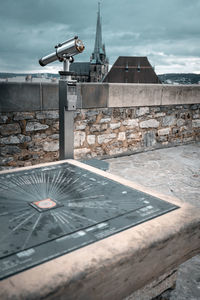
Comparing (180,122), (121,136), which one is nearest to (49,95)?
(121,136)

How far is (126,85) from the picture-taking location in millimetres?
4176

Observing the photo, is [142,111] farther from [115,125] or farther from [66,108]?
[66,108]

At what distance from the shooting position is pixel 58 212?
1.46m

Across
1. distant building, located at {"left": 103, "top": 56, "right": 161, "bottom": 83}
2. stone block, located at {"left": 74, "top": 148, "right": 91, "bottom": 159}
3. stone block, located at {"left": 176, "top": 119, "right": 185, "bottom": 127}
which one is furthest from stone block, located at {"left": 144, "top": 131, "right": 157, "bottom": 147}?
distant building, located at {"left": 103, "top": 56, "right": 161, "bottom": 83}

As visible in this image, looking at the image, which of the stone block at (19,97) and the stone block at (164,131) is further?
the stone block at (164,131)

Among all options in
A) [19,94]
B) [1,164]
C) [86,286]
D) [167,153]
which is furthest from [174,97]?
[86,286]

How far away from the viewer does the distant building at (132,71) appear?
152ft

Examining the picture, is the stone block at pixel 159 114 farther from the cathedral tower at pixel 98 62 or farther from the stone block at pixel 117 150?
the cathedral tower at pixel 98 62

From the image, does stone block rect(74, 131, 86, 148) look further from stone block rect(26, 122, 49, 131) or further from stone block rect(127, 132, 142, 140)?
stone block rect(127, 132, 142, 140)

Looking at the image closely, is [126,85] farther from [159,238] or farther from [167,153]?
[159,238]

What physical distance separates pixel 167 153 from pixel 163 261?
11.8 feet

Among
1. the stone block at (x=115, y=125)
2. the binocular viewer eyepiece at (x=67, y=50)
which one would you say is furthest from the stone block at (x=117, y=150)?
the binocular viewer eyepiece at (x=67, y=50)

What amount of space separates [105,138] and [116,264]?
124 inches

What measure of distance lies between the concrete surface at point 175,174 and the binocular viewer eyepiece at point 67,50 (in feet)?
5.34
